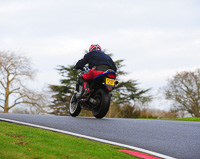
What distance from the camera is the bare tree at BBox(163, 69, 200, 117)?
124 ft

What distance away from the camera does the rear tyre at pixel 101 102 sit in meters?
7.97

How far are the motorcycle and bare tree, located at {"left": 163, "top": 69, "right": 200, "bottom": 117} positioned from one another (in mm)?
31513

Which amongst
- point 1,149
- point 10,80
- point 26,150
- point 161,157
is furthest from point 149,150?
point 10,80

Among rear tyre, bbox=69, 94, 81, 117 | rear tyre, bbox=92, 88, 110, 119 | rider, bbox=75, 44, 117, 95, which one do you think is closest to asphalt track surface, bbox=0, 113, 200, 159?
rear tyre, bbox=92, 88, 110, 119

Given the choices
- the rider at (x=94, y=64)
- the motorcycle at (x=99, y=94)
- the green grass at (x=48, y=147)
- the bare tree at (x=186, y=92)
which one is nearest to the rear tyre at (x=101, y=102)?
the motorcycle at (x=99, y=94)

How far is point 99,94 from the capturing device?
325 inches

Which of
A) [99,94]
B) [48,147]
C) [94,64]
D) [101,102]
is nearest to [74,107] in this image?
[99,94]

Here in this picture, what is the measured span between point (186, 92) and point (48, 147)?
36261mm

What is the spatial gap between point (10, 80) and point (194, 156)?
3269 cm

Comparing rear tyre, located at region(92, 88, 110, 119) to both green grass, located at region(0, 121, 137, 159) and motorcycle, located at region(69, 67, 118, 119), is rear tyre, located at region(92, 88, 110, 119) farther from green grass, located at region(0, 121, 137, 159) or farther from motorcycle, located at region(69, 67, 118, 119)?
green grass, located at region(0, 121, 137, 159)

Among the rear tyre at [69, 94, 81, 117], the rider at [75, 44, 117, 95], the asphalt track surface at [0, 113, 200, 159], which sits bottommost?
the asphalt track surface at [0, 113, 200, 159]

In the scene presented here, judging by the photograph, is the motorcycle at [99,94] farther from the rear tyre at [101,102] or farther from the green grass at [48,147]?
the green grass at [48,147]

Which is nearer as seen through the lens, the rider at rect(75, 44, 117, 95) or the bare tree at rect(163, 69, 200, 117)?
the rider at rect(75, 44, 117, 95)

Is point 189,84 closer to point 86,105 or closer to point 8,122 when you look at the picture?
point 86,105
